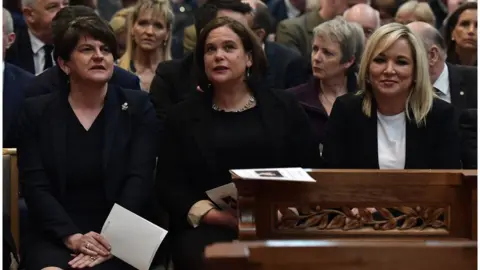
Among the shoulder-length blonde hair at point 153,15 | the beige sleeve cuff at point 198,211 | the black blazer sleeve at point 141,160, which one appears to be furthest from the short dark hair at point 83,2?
the beige sleeve cuff at point 198,211

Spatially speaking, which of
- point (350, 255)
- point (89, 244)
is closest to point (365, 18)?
point (89, 244)

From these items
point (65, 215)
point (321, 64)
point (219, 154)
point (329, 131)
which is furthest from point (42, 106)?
point (321, 64)

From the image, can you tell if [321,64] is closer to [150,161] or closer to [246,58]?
[246,58]

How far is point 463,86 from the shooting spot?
4391mm

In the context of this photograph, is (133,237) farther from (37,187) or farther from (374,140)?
(374,140)

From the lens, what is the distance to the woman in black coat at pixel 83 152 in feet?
10.7

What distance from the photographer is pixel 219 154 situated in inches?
137

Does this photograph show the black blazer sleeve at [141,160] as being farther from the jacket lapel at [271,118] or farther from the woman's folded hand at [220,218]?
the jacket lapel at [271,118]

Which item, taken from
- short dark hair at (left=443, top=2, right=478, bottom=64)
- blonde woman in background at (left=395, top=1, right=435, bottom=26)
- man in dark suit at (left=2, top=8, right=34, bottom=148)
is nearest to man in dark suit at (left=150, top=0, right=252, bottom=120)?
man in dark suit at (left=2, top=8, right=34, bottom=148)

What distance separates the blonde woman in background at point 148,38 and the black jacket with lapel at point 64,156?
131cm

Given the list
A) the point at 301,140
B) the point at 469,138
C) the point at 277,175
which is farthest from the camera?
the point at 469,138

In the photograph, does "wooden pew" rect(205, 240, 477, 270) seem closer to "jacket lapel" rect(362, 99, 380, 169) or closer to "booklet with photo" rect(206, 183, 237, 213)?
"booklet with photo" rect(206, 183, 237, 213)

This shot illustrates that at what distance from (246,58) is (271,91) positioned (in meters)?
0.17

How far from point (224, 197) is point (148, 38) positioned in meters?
1.67
